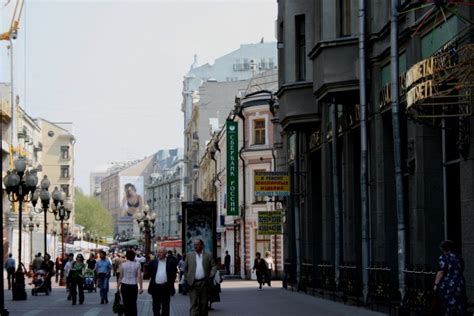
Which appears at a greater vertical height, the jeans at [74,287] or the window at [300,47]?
the window at [300,47]

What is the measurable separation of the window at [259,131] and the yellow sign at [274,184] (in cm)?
2305

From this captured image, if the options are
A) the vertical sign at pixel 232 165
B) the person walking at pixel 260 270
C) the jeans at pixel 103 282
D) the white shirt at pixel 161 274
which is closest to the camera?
the white shirt at pixel 161 274

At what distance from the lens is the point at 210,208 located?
128 ft

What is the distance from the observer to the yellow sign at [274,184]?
41656 mm

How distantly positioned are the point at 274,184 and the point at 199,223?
4209 millimetres

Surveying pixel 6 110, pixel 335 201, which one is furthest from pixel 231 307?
pixel 6 110

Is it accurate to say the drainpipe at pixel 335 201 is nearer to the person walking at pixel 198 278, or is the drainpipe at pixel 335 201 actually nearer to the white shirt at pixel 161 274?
the white shirt at pixel 161 274

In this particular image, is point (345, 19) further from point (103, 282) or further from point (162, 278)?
point (103, 282)

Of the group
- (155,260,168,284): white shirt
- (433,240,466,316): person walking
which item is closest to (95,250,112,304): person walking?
(155,260,168,284): white shirt

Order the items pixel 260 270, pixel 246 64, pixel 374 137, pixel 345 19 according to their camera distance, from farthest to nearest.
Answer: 1. pixel 246 64
2. pixel 260 270
3. pixel 345 19
4. pixel 374 137

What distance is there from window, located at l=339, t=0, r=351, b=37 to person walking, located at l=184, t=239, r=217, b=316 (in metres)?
11.2

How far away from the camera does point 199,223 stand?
3906cm

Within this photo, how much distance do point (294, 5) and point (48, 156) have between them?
110m

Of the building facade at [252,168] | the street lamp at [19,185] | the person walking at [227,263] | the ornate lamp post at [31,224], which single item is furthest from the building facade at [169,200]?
the street lamp at [19,185]
